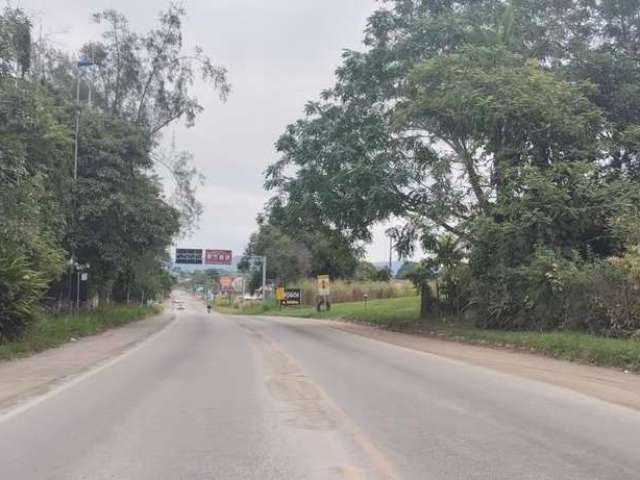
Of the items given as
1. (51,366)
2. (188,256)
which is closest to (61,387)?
(51,366)

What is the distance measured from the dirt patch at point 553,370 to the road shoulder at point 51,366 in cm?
841

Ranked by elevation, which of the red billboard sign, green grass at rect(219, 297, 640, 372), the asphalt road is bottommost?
the asphalt road

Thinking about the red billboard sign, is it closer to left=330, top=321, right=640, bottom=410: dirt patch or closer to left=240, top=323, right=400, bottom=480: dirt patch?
left=330, top=321, right=640, bottom=410: dirt patch

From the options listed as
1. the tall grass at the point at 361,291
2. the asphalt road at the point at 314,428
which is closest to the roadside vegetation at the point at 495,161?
the asphalt road at the point at 314,428

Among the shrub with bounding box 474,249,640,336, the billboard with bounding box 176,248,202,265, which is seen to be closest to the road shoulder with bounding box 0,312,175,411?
the shrub with bounding box 474,249,640,336

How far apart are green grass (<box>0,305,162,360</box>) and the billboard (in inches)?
1291

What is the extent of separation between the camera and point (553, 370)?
15.8 metres

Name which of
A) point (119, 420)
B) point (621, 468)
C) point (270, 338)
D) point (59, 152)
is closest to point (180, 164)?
point (59, 152)

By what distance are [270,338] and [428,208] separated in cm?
784

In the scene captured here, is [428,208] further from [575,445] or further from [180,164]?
[575,445]

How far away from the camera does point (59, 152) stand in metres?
26.1

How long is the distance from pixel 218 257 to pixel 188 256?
2.75m

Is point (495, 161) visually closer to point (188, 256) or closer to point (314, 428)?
point (314, 428)

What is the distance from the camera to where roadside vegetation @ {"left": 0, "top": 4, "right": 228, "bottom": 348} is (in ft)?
64.9
